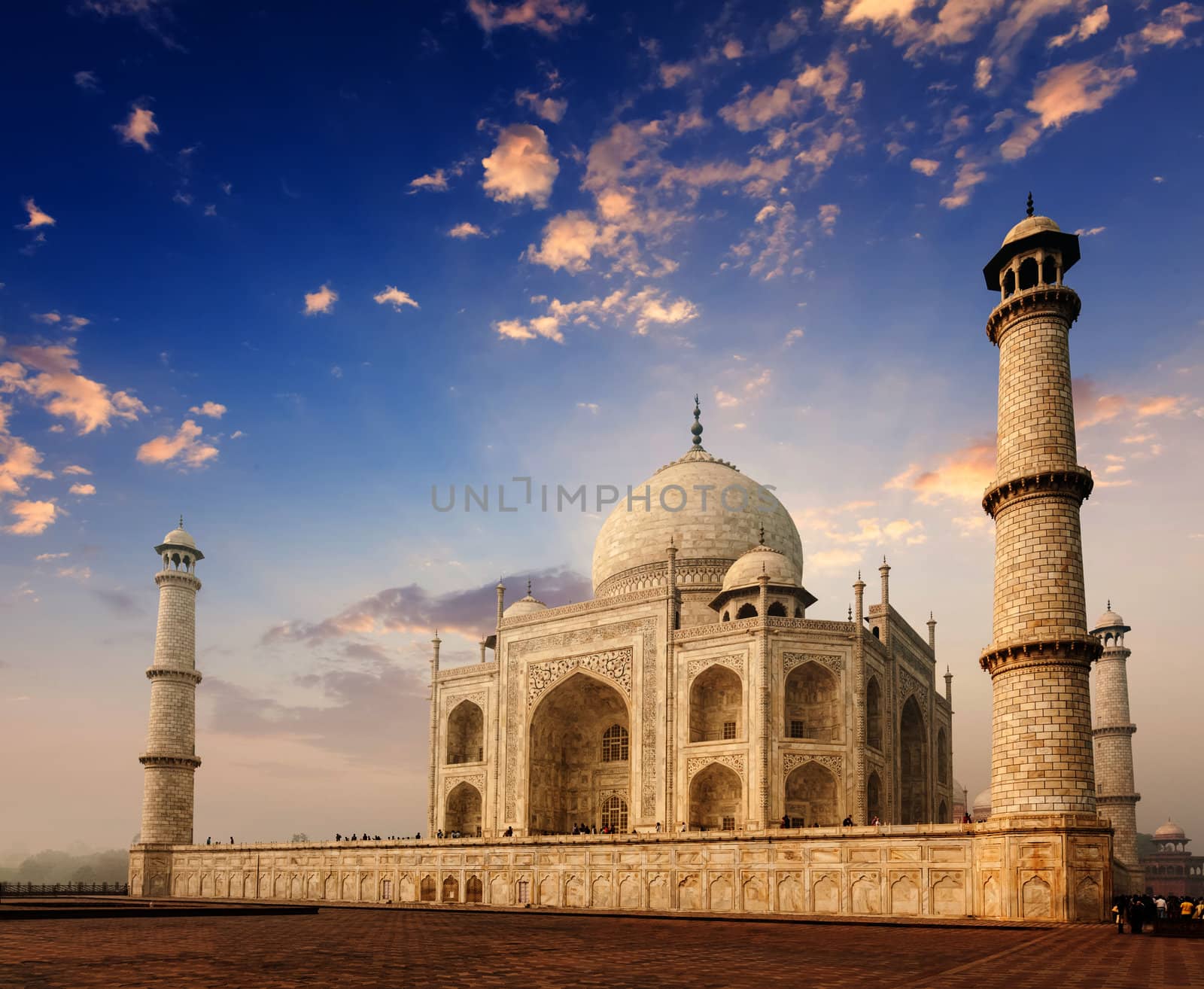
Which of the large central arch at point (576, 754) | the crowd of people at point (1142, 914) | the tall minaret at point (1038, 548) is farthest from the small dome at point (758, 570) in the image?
the crowd of people at point (1142, 914)

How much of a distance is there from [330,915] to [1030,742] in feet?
45.1

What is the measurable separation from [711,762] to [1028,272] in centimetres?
1612

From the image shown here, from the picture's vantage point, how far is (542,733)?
1382 inches

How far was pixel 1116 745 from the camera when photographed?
4100 cm

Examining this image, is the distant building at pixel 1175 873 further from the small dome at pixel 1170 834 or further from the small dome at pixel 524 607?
the small dome at pixel 524 607

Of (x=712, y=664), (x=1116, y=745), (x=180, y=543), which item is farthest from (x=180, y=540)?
(x=1116, y=745)

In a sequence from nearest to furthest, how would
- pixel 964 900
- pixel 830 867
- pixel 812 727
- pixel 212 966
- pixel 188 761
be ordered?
pixel 212 966
pixel 964 900
pixel 830 867
pixel 812 727
pixel 188 761

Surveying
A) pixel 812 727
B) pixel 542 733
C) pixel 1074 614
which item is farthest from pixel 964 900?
pixel 542 733

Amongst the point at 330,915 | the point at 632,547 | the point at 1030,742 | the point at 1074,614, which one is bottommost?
the point at 330,915

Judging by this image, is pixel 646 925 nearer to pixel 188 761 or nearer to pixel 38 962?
pixel 38 962

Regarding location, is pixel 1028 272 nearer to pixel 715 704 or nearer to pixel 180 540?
pixel 715 704

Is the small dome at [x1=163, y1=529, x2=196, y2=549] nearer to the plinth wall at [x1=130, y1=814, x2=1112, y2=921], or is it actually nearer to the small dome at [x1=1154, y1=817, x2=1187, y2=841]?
the plinth wall at [x1=130, y1=814, x2=1112, y2=921]

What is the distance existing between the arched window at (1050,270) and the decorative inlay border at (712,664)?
1379 centimetres

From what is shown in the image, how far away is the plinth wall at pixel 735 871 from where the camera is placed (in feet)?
59.4
